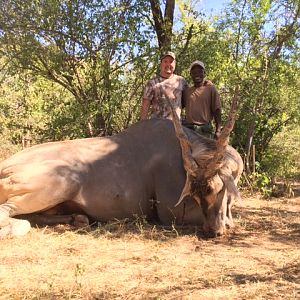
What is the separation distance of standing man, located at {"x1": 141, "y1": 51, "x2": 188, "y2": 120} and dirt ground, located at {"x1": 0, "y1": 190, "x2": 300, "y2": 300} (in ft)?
6.06

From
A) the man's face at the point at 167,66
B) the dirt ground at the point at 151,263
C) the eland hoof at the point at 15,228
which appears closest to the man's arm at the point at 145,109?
the man's face at the point at 167,66

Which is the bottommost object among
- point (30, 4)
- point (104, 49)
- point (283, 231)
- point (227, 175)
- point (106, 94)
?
point (283, 231)

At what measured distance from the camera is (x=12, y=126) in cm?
1026

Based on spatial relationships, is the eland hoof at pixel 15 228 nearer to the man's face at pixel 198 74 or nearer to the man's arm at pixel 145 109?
the man's arm at pixel 145 109

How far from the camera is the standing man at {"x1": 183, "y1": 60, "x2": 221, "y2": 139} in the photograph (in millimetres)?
6633

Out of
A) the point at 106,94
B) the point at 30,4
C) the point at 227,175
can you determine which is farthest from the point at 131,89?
the point at 227,175

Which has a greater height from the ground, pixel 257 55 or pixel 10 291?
pixel 257 55

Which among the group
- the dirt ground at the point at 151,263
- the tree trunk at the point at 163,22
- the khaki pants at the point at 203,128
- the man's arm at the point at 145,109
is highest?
the tree trunk at the point at 163,22

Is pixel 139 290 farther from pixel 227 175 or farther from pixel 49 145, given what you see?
pixel 49 145

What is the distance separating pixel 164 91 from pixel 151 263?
10.6 feet

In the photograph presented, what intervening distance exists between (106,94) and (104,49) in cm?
80

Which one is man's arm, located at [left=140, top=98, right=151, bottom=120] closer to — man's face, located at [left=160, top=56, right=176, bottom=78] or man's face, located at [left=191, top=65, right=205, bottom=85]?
man's face, located at [left=160, top=56, right=176, bottom=78]

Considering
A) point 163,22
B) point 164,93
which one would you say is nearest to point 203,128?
point 164,93

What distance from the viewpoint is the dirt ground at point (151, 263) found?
3344mm
